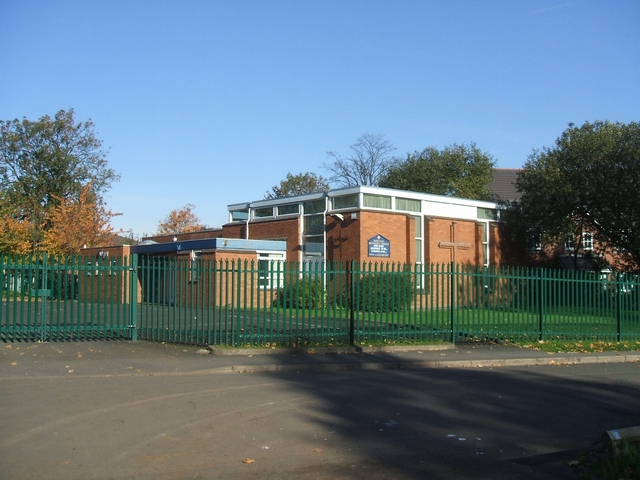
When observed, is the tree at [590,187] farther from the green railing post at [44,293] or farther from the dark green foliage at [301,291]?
the green railing post at [44,293]

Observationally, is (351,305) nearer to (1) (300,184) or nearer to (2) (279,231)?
(2) (279,231)

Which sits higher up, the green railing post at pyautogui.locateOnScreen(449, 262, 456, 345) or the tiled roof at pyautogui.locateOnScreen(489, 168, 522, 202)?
the tiled roof at pyautogui.locateOnScreen(489, 168, 522, 202)

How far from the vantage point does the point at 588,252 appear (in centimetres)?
3241

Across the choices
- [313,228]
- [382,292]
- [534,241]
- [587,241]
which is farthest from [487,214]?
[382,292]

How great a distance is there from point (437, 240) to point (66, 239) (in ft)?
76.7

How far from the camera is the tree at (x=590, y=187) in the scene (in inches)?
1066

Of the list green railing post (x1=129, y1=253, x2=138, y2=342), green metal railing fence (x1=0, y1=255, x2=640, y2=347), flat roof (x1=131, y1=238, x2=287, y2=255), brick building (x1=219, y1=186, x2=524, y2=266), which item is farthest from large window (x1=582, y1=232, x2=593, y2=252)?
green railing post (x1=129, y1=253, x2=138, y2=342)

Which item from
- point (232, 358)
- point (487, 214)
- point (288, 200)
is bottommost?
point (232, 358)

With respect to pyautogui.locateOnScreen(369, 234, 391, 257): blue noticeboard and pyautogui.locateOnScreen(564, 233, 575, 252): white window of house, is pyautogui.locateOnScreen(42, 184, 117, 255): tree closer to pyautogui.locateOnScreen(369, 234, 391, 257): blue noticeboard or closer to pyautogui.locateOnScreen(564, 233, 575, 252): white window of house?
pyautogui.locateOnScreen(369, 234, 391, 257): blue noticeboard

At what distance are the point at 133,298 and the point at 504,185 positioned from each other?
35.1 metres

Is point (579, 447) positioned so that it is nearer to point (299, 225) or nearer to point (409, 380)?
point (409, 380)

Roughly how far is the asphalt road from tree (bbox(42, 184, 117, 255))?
29.3m

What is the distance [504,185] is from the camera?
146 feet

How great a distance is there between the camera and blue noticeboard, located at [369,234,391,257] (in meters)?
26.0
